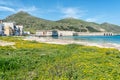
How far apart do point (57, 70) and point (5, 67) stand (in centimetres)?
573

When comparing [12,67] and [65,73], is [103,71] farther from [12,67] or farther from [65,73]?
[12,67]

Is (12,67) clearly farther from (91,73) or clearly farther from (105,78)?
(105,78)

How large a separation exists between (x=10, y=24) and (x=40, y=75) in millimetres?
181780

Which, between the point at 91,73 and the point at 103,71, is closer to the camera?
the point at 91,73

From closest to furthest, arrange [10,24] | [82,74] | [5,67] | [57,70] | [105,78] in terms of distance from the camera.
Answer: [105,78]
[82,74]
[57,70]
[5,67]
[10,24]

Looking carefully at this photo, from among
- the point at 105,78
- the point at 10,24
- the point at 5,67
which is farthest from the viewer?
the point at 10,24

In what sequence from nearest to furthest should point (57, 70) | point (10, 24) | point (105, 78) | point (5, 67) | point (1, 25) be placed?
point (105, 78)
point (57, 70)
point (5, 67)
point (1, 25)
point (10, 24)

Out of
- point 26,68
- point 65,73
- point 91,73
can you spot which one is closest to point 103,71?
point 91,73

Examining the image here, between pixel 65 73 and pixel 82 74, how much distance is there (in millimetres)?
1476

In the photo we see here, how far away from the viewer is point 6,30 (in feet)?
623

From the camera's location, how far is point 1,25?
181 metres

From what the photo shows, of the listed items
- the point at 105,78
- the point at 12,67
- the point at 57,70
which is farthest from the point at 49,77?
the point at 12,67

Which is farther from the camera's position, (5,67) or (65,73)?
(5,67)

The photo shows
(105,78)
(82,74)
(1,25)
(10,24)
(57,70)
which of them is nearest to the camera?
(105,78)
